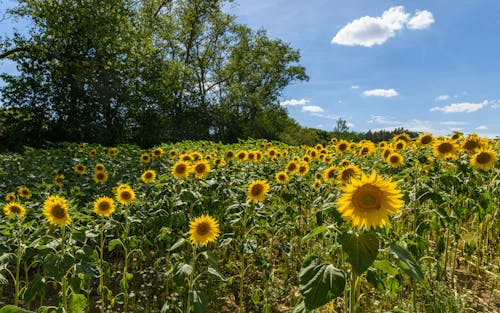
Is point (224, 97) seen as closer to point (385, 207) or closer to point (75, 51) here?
point (75, 51)

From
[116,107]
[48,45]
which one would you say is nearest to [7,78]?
[48,45]

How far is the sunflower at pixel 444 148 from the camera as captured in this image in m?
3.12

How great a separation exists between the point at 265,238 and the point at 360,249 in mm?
2938

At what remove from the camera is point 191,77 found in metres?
22.2

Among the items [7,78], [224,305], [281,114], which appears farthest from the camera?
[281,114]

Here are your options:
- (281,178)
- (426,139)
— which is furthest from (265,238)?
(426,139)

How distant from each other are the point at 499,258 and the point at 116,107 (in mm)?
13877

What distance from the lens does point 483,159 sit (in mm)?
3023

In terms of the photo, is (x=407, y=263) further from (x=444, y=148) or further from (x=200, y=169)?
(x=200, y=169)

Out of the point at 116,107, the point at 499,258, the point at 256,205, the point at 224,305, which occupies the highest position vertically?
the point at 116,107

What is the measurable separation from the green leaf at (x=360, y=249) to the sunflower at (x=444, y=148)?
2.10m

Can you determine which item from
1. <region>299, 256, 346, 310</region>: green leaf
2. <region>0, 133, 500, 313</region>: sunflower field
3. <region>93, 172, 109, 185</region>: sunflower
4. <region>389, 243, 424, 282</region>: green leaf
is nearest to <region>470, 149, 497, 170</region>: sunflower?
<region>0, 133, 500, 313</region>: sunflower field

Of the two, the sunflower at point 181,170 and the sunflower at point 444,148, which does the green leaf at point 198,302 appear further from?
the sunflower at point 444,148

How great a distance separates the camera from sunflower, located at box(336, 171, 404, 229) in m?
1.38
